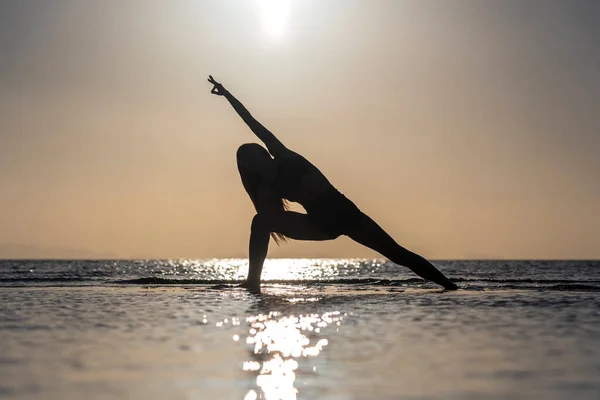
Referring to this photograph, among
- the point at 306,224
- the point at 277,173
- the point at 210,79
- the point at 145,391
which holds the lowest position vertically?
the point at 145,391

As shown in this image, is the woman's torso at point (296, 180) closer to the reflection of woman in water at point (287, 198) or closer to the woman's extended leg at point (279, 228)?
the reflection of woman in water at point (287, 198)

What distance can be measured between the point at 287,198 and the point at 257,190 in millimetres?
716

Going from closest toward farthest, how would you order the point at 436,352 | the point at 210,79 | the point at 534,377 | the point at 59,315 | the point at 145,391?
the point at 145,391
the point at 534,377
the point at 436,352
the point at 59,315
the point at 210,79

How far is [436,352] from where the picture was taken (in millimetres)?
7176

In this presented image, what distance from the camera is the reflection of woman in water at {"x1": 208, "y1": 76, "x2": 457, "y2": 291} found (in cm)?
1694

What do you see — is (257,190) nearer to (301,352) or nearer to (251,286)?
(251,286)

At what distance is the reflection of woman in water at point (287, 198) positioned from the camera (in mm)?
16938

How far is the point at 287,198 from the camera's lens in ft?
56.1

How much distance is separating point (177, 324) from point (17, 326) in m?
2.00

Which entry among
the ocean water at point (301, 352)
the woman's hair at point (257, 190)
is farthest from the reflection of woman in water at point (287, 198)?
the ocean water at point (301, 352)

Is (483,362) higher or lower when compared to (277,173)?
lower

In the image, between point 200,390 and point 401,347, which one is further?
point 401,347

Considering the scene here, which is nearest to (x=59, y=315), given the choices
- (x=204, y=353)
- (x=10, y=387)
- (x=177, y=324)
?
(x=177, y=324)

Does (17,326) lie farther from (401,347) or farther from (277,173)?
(277,173)
